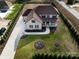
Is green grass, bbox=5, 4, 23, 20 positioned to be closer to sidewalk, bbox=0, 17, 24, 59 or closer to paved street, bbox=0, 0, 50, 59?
paved street, bbox=0, 0, 50, 59

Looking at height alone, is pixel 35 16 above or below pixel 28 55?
above

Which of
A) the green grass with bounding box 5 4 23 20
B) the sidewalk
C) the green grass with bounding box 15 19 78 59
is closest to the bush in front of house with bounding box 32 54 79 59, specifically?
the green grass with bounding box 15 19 78 59

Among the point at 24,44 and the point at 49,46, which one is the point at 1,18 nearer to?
the point at 24,44

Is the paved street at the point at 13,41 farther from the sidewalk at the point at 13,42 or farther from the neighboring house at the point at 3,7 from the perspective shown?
the neighboring house at the point at 3,7

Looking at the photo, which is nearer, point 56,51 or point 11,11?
point 56,51

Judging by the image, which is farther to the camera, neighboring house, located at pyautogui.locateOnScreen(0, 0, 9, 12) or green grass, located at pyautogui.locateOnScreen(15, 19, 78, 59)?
neighboring house, located at pyautogui.locateOnScreen(0, 0, 9, 12)

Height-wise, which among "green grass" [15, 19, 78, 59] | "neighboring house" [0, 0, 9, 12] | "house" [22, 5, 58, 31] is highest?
"house" [22, 5, 58, 31]

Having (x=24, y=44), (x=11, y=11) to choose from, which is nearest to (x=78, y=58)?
(x=24, y=44)
